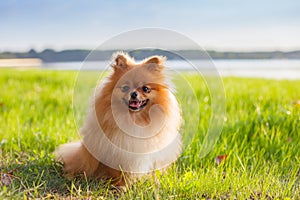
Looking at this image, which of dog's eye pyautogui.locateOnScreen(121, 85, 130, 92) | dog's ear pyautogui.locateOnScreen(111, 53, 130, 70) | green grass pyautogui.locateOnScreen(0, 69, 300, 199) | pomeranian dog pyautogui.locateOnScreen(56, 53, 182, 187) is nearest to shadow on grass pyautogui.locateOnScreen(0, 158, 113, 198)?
green grass pyautogui.locateOnScreen(0, 69, 300, 199)

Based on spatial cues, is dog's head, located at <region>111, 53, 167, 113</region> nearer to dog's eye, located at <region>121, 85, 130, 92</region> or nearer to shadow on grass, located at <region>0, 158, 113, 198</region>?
dog's eye, located at <region>121, 85, 130, 92</region>

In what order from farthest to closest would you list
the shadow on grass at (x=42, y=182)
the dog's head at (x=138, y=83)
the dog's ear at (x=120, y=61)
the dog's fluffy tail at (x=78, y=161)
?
1. the dog's fluffy tail at (x=78, y=161)
2. the dog's ear at (x=120, y=61)
3. the dog's head at (x=138, y=83)
4. the shadow on grass at (x=42, y=182)

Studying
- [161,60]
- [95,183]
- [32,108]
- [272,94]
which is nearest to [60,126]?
[32,108]

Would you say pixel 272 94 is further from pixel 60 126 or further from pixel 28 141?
pixel 28 141

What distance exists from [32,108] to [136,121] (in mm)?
3103

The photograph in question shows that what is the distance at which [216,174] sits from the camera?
9.17 feet

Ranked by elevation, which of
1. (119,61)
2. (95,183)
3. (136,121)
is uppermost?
(119,61)

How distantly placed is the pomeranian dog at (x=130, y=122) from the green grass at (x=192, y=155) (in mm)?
131

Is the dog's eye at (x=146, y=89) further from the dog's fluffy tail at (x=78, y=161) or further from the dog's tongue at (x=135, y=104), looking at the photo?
the dog's fluffy tail at (x=78, y=161)

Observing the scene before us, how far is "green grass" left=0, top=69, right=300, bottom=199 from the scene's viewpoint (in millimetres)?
2658

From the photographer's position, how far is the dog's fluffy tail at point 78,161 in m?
2.95

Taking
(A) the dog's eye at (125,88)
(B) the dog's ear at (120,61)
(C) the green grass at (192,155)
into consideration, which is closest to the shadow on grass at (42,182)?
(C) the green grass at (192,155)

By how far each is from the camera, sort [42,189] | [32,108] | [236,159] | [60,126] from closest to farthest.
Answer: [42,189] → [236,159] → [60,126] → [32,108]

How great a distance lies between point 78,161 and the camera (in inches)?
119
